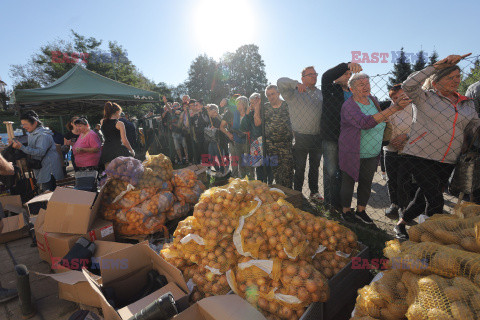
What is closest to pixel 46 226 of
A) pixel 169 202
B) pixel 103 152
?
pixel 169 202

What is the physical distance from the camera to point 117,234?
3008 millimetres

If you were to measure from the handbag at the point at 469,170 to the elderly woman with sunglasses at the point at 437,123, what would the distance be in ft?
0.22

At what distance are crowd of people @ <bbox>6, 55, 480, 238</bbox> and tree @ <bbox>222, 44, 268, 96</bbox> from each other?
143 ft

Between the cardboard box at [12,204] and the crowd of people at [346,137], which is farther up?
the crowd of people at [346,137]

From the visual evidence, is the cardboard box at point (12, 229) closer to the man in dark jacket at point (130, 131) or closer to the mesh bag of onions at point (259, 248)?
the man in dark jacket at point (130, 131)

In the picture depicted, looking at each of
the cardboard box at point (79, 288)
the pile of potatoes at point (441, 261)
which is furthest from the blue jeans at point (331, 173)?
the cardboard box at point (79, 288)

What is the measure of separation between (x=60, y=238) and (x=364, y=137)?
366cm

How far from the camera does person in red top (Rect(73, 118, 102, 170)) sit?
369cm

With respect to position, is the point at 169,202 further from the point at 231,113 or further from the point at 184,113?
the point at 184,113

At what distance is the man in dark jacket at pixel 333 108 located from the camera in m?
3.03

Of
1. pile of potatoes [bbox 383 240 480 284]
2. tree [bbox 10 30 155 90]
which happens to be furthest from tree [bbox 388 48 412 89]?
tree [bbox 10 30 155 90]

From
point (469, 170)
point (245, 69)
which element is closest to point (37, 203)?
point (469, 170)

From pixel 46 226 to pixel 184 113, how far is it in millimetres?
5264

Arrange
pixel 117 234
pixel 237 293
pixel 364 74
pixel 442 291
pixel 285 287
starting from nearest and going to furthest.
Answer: pixel 442 291
pixel 285 287
pixel 237 293
pixel 364 74
pixel 117 234
